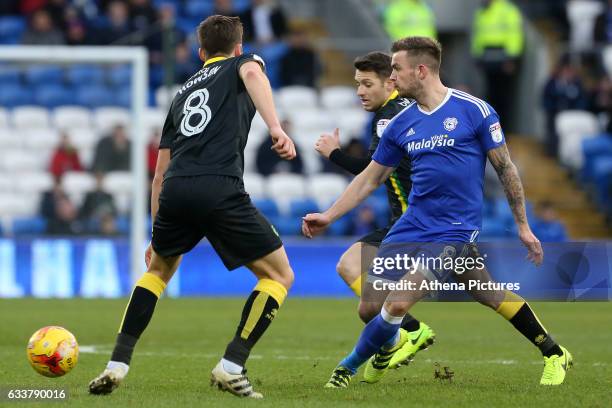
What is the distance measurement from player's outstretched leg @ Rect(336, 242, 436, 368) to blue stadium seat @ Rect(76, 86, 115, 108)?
9.61 m

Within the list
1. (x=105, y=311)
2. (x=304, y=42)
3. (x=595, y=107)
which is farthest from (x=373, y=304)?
(x=595, y=107)

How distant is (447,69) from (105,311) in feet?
40.0

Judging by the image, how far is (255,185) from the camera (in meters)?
19.2

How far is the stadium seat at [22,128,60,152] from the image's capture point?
17.6 m

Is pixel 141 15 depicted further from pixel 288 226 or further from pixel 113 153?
pixel 288 226

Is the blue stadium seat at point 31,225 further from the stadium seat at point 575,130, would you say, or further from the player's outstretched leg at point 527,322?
the player's outstretched leg at point 527,322

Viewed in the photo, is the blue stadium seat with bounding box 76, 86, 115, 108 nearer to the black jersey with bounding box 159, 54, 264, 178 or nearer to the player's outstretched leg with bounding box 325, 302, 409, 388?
the player's outstretched leg with bounding box 325, 302, 409, 388

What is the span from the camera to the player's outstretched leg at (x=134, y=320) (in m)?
7.03

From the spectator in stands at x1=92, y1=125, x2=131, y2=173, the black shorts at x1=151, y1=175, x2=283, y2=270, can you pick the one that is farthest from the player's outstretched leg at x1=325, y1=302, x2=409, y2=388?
the spectator in stands at x1=92, y1=125, x2=131, y2=173

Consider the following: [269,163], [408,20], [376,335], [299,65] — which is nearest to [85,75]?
[269,163]

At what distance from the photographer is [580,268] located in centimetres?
845

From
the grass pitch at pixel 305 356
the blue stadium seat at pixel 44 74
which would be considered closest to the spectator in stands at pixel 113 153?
the blue stadium seat at pixel 44 74

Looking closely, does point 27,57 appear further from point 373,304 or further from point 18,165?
point 373,304

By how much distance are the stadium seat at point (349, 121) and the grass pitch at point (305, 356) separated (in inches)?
177
